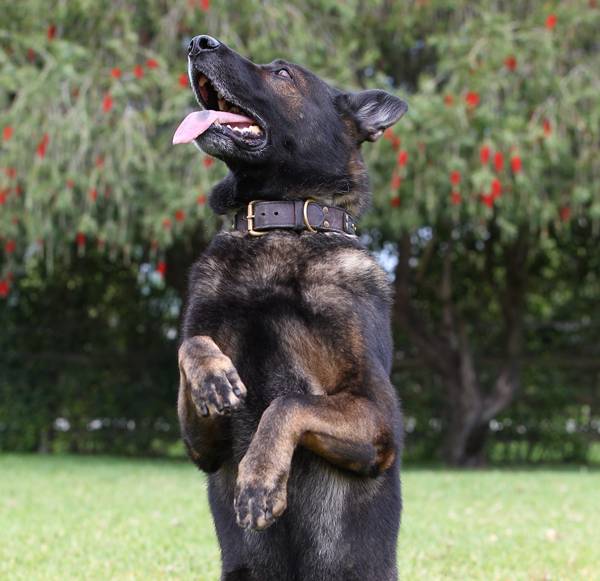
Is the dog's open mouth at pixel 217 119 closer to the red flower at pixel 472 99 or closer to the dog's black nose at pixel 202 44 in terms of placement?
the dog's black nose at pixel 202 44

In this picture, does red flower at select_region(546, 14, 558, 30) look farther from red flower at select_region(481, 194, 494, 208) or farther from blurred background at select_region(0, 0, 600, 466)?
red flower at select_region(481, 194, 494, 208)

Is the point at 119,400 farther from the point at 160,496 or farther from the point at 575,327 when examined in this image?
the point at 575,327

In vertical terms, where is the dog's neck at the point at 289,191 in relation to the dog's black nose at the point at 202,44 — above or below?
below

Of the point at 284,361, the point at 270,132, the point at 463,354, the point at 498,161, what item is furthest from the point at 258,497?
the point at 463,354

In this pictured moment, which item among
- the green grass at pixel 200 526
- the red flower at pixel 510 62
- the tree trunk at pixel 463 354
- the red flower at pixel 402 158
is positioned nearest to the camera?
the green grass at pixel 200 526

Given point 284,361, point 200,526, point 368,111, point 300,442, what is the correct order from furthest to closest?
point 200,526 < point 368,111 < point 284,361 < point 300,442

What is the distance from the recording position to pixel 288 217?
11.2 ft

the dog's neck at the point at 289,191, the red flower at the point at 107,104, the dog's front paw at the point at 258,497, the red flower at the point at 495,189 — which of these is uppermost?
the red flower at the point at 107,104

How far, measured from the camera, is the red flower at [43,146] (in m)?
9.12

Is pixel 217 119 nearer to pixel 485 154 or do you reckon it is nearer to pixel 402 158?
pixel 402 158

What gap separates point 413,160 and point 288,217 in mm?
6451

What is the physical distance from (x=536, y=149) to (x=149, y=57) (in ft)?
13.4

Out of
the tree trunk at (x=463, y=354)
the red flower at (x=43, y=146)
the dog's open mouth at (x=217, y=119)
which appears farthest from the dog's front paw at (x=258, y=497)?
the tree trunk at (x=463, y=354)

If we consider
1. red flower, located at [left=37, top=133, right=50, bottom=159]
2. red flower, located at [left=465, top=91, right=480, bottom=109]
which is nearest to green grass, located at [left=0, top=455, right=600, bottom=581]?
red flower, located at [left=37, top=133, right=50, bottom=159]
